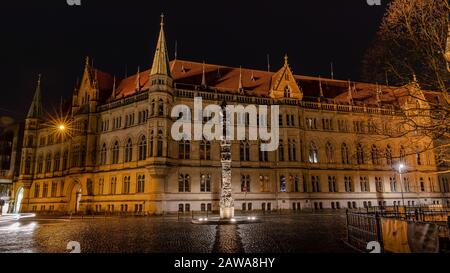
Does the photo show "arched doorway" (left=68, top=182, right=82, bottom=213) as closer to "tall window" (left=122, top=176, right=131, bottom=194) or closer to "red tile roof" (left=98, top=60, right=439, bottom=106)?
"tall window" (left=122, top=176, right=131, bottom=194)

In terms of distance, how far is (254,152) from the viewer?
140ft

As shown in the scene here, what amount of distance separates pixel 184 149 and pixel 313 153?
58.9 feet

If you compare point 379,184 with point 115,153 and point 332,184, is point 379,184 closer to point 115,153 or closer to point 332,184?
point 332,184

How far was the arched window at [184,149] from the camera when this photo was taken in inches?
1581

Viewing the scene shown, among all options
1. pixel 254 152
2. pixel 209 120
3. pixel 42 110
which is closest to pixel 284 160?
pixel 254 152

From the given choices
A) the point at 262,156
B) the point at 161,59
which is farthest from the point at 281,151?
the point at 161,59

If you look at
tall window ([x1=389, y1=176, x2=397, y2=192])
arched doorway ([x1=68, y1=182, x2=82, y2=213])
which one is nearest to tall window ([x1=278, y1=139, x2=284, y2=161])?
tall window ([x1=389, y1=176, x2=397, y2=192])

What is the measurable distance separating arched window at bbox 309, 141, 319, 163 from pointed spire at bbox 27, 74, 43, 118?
43.7 metres

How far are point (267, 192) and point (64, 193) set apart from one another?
27.6 m

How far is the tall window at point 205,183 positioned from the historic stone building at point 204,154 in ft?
0.39

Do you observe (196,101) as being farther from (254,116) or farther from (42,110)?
(42,110)

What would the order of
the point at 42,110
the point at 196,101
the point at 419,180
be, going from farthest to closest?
the point at 42,110 < the point at 419,180 < the point at 196,101
